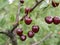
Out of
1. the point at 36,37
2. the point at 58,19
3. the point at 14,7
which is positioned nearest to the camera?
the point at 58,19

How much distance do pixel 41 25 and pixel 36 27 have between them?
9 cm

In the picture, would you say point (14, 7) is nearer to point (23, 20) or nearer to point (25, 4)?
point (25, 4)

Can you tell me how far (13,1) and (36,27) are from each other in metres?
0.37

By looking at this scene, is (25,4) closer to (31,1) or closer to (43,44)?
(31,1)

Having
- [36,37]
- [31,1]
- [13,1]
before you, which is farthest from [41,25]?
[36,37]

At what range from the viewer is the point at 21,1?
5.53 ft

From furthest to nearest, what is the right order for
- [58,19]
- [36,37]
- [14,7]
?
[36,37], [14,7], [58,19]

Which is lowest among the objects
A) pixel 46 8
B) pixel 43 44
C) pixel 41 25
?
pixel 43 44

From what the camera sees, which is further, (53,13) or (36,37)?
(36,37)

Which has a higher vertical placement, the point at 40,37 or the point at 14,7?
the point at 14,7

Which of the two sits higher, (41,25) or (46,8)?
(46,8)

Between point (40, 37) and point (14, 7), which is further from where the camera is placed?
point (40, 37)

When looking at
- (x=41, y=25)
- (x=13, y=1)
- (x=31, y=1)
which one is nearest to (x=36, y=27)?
(x=41, y=25)

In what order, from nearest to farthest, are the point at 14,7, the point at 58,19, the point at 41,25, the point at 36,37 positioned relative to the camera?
1. the point at 58,19
2. the point at 41,25
3. the point at 14,7
4. the point at 36,37
